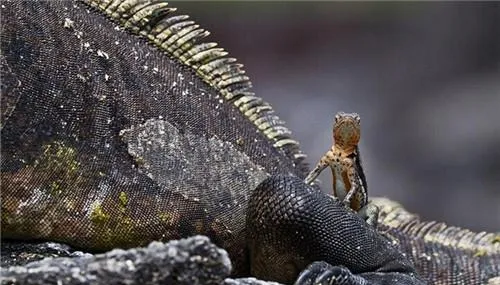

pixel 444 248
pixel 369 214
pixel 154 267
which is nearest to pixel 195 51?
pixel 369 214

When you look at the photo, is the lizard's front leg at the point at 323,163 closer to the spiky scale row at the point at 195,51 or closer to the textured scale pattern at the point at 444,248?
the spiky scale row at the point at 195,51

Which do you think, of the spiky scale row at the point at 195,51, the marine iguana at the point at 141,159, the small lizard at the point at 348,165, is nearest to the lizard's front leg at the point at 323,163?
the small lizard at the point at 348,165

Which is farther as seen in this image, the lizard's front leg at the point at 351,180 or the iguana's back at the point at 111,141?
the lizard's front leg at the point at 351,180

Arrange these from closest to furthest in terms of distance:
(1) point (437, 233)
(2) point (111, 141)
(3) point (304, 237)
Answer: (3) point (304, 237) < (2) point (111, 141) < (1) point (437, 233)

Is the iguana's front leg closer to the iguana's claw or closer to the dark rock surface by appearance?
the iguana's claw

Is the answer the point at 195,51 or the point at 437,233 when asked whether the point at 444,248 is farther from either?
the point at 195,51

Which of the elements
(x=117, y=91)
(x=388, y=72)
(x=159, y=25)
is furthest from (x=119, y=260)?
(x=388, y=72)

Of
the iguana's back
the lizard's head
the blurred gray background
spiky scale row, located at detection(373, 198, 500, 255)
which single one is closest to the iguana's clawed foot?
the lizard's head

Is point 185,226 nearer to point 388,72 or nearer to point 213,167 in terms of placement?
point 213,167
